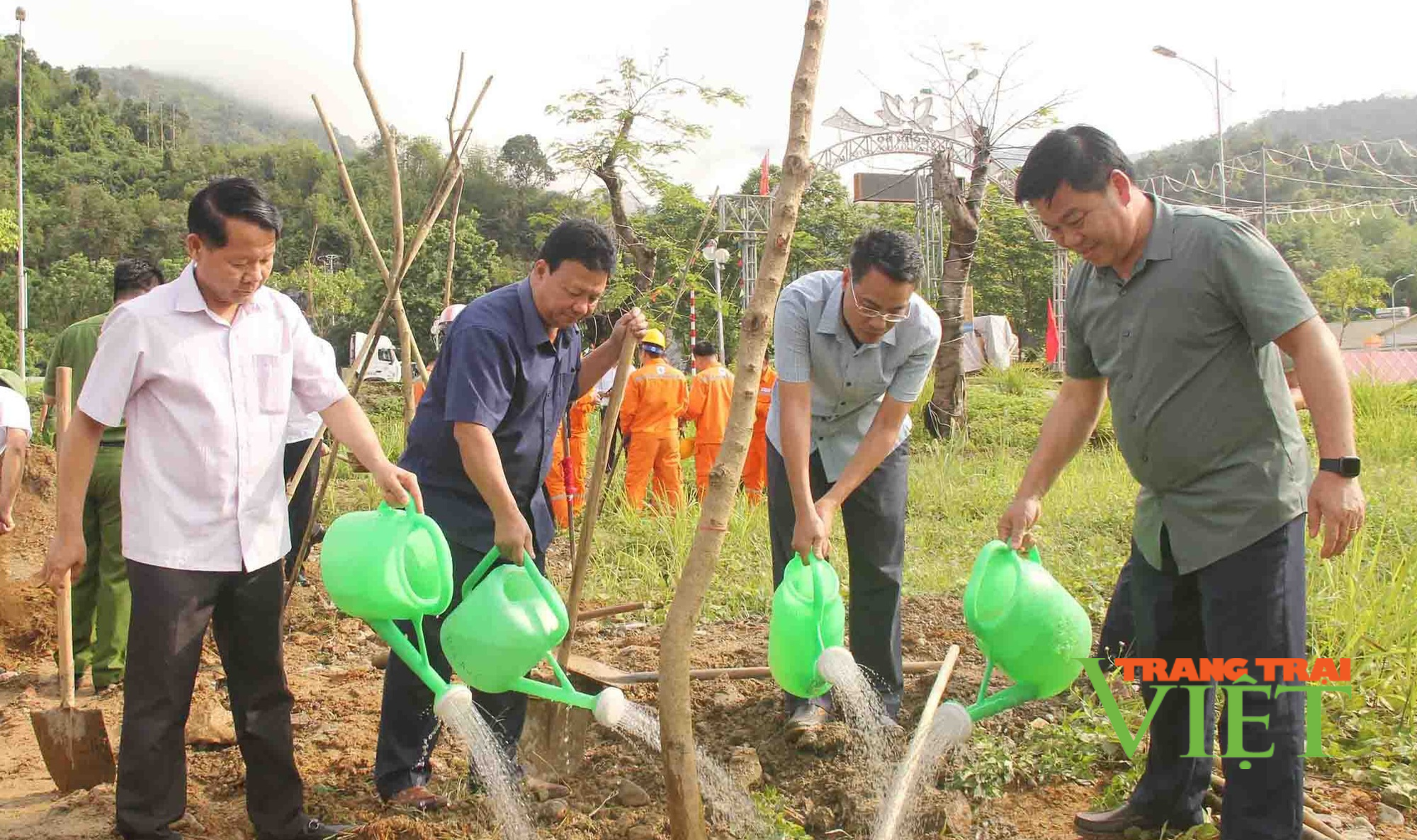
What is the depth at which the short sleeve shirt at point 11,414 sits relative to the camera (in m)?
3.51

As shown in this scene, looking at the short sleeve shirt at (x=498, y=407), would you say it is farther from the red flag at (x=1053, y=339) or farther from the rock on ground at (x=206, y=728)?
the red flag at (x=1053, y=339)

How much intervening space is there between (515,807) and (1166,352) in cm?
184

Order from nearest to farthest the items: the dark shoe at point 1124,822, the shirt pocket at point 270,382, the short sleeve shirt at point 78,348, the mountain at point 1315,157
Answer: the shirt pocket at point 270,382 → the dark shoe at point 1124,822 → the short sleeve shirt at point 78,348 → the mountain at point 1315,157

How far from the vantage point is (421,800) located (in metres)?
2.60

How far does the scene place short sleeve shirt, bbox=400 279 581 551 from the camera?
96.2 inches

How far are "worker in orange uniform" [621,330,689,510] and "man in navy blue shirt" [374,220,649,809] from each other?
4629 millimetres

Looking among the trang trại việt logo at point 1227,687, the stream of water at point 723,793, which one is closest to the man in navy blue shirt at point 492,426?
the stream of water at point 723,793

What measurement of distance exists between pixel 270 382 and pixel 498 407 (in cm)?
54

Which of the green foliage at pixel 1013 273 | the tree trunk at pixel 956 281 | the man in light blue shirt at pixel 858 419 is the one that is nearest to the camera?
the man in light blue shirt at pixel 858 419

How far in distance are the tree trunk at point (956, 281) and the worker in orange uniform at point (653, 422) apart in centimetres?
418

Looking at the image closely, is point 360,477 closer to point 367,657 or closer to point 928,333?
point 367,657

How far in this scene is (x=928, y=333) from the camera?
3025 mm

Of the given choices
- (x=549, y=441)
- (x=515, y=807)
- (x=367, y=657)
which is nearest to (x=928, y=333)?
(x=549, y=441)

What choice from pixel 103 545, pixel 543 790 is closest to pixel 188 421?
pixel 543 790
